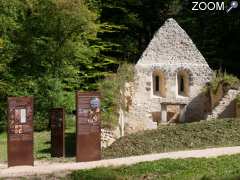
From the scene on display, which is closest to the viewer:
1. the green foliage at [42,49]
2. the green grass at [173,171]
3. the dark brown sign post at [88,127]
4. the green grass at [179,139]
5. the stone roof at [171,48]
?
the green grass at [173,171]

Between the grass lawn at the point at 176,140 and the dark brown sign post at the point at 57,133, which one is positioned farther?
the dark brown sign post at the point at 57,133

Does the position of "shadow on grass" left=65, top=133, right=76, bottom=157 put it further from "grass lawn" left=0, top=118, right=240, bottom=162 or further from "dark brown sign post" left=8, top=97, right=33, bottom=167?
"dark brown sign post" left=8, top=97, right=33, bottom=167

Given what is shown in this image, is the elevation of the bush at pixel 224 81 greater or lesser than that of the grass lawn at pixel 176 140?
greater

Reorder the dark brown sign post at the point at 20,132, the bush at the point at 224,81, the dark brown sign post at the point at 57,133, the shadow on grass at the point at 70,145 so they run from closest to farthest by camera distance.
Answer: the dark brown sign post at the point at 20,132
the dark brown sign post at the point at 57,133
the shadow on grass at the point at 70,145
the bush at the point at 224,81

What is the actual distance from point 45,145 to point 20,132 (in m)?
8.62

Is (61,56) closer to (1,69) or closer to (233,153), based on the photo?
(1,69)

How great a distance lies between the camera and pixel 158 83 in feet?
105

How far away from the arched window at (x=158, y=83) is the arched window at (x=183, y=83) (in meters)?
1.00

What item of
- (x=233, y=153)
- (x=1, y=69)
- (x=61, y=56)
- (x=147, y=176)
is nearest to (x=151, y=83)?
(x=61, y=56)

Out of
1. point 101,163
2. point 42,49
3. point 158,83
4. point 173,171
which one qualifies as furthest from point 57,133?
point 158,83

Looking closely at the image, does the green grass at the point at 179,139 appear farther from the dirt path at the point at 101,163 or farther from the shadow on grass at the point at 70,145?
the shadow on grass at the point at 70,145

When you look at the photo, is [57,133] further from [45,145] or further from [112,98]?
[112,98]

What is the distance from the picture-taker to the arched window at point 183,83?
1244 inches

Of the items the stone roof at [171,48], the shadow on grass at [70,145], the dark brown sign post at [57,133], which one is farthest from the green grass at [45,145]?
the stone roof at [171,48]
